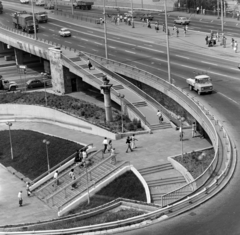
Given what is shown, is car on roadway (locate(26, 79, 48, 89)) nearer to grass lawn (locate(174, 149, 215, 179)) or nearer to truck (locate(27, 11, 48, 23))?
truck (locate(27, 11, 48, 23))

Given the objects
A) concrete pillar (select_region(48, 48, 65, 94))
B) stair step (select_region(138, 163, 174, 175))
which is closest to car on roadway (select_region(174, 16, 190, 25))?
concrete pillar (select_region(48, 48, 65, 94))

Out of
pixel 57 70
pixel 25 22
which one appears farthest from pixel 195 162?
pixel 25 22

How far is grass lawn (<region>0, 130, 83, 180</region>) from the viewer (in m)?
58.6

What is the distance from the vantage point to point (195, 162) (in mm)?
46875

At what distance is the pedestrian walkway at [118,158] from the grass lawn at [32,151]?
1403mm

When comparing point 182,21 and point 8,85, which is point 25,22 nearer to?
point 8,85

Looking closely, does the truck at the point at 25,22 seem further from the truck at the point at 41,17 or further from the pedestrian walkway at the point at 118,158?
the pedestrian walkway at the point at 118,158

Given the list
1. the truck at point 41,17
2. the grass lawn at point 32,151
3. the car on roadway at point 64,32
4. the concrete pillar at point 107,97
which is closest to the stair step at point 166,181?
the grass lawn at point 32,151

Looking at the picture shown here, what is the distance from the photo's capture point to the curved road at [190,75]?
1337 inches

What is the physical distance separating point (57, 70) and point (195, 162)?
37.4 m

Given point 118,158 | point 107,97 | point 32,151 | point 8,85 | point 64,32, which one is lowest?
point 32,151

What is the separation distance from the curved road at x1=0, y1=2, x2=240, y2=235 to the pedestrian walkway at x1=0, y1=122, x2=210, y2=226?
459cm

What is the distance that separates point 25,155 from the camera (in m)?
62.7

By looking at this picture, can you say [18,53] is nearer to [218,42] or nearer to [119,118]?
[218,42]
